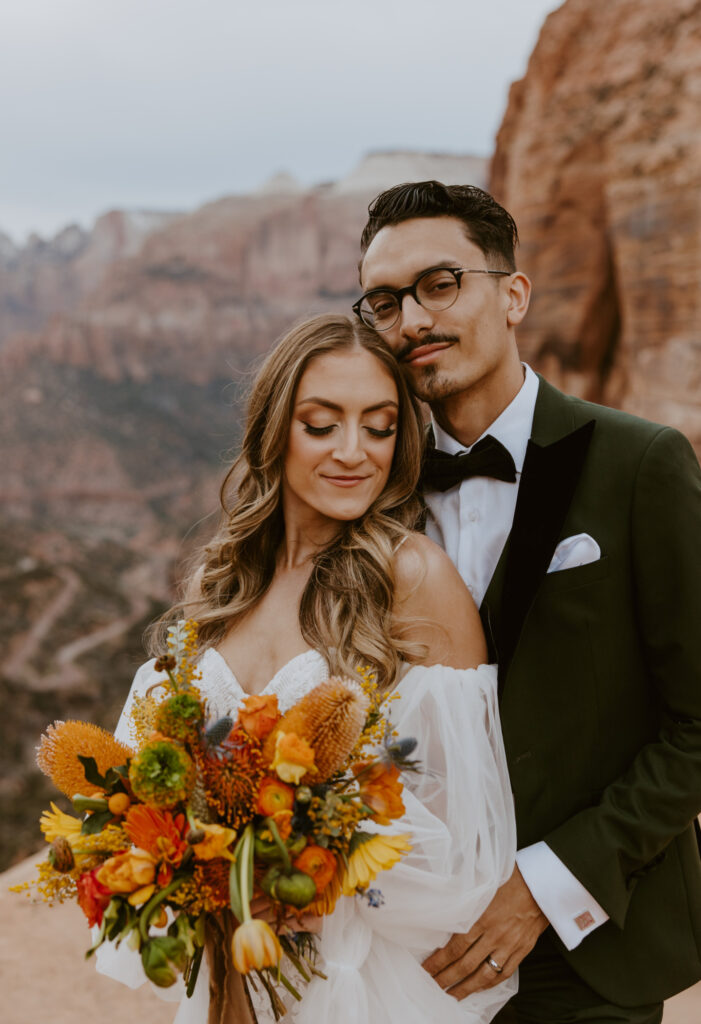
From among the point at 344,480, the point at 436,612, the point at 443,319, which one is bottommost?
the point at 436,612

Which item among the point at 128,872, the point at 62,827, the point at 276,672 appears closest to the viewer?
the point at 128,872

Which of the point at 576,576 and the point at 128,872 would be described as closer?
the point at 128,872

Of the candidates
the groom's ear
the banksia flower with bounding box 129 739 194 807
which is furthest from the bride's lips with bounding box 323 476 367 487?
the banksia flower with bounding box 129 739 194 807

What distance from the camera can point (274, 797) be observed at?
1.46 meters

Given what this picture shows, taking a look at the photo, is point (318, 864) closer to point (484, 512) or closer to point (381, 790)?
point (381, 790)

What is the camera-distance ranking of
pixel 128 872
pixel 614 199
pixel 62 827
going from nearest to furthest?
pixel 128 872
pixel 62 827
pixel 614 199

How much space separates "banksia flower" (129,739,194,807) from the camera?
1480 mm

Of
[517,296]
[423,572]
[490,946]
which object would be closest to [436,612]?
[423,572]

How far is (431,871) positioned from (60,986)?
13.3 feet

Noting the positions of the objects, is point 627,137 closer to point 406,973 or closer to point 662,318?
point 662,318

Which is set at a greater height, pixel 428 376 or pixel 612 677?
pixel 428 376

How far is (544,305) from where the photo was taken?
52.3ft

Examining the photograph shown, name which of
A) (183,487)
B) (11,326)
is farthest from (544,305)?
(11,326)

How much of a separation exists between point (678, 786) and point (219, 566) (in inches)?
54.1
